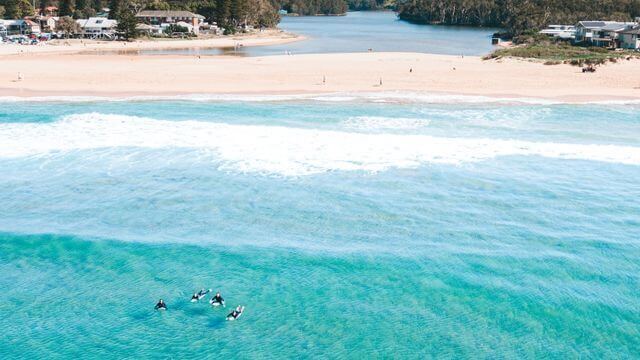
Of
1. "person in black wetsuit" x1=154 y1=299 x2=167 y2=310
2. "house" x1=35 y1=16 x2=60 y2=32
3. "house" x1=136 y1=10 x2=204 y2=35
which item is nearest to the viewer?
"person in black wetsuit" x1=154 y1=299 x2=167 y2=310

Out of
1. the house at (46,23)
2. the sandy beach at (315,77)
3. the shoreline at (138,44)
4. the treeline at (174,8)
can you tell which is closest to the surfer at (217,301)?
the sandy beach at (315,77)

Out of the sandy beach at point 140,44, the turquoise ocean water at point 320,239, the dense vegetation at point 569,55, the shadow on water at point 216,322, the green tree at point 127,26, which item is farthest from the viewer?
the green tree at point 127,26

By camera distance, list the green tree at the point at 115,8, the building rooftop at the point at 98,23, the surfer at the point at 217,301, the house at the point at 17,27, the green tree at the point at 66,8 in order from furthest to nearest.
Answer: the green tree at the point at 66,8, the green tree at the point at 115,8, the building rooftop at the point at 98,23, the house at the point at 17,27, the surfer at the point at 217,301

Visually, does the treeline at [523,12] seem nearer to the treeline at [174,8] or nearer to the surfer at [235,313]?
the treeline at [174,8]

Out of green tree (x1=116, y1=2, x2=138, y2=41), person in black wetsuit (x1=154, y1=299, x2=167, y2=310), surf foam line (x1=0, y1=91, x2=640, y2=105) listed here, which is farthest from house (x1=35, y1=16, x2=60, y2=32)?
person in black wetsuit (x1=154, y1=299, x2=167, y2=310)

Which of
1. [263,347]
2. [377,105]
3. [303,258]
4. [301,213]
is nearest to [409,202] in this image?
[301,213]

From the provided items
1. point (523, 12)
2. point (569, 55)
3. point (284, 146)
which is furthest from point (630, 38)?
point (284, 146)

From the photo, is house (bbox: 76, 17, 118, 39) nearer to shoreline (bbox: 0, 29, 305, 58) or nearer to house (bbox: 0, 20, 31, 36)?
shoreline (bbox: 0, 29, 305, 58)
